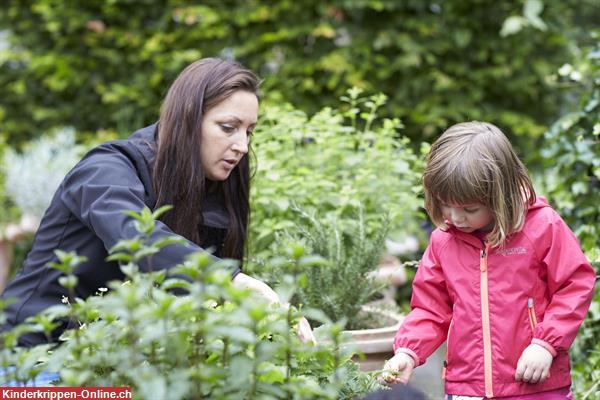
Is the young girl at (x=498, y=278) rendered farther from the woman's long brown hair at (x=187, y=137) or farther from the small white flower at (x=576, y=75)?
the small white flower at (x=576, y=75)

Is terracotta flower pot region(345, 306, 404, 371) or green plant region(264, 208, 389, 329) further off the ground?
green plant region(264, 208, 389, 329)

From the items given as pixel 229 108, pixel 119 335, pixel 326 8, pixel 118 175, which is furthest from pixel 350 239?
pixel 326 8

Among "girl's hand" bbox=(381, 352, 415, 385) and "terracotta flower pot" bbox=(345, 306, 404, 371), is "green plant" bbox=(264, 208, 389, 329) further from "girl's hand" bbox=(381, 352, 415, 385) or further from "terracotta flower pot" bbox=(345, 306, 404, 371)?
"girl's hand" bbox=(381, 352, 415, 385)

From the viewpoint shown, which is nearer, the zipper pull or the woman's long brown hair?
the zipper pull

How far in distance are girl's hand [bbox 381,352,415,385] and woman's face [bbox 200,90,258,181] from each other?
2.79ft

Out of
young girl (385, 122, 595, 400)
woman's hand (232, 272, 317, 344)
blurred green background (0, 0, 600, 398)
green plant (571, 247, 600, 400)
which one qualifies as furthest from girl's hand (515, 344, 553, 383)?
blurred green background (0, 0, 600, 398)

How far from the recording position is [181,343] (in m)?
1.31

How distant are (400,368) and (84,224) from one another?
3.57ft

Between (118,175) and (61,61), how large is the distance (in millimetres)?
3636

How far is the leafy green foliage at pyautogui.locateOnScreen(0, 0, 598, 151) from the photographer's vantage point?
4.98m

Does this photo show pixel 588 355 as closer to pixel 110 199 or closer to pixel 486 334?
pixel 486 334

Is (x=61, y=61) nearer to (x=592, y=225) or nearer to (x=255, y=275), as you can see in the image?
(x=255, y=275)

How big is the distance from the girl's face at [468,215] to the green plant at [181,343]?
0.72 m

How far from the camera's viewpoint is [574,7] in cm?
512
